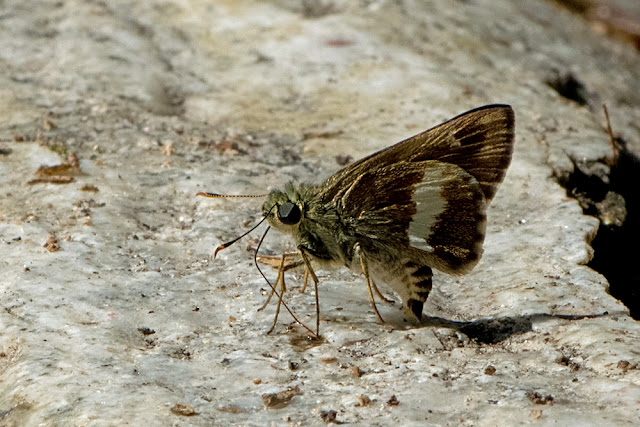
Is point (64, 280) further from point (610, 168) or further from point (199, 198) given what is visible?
point (610, 168)

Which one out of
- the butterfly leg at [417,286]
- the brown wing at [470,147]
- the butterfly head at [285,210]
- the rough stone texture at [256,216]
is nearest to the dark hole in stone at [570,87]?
the rough stone texture at [256,216]

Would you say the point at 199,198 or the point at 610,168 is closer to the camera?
the point at 199,198

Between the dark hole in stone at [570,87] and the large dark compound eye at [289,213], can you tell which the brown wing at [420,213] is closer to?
the large dark compound eye at [289,213]

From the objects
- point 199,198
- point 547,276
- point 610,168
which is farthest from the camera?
point 610,168

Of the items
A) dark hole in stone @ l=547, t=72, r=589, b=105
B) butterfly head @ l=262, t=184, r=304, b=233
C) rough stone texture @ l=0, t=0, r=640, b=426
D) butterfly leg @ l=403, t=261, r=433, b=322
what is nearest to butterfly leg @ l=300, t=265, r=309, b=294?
rough stone texture @ l=0, t=0, r=640, b=426

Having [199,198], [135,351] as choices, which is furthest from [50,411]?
[199,198]

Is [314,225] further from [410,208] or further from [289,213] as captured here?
[410,208]

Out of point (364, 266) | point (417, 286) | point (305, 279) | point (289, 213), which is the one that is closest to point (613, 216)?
point (417, 286)
